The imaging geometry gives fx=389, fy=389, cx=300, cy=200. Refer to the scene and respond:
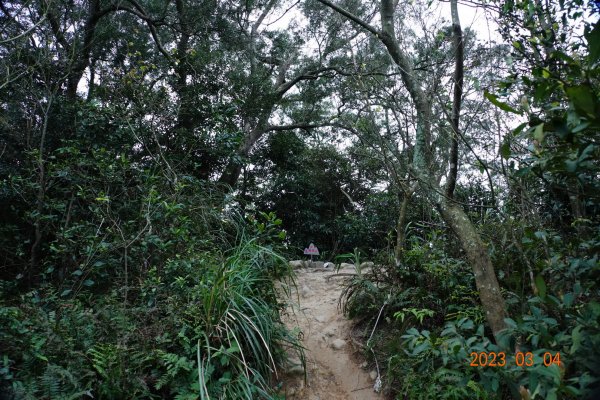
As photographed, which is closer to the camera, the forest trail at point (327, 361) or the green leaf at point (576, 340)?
the green leaf at point (576, 340)

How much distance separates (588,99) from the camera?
107 centimetres

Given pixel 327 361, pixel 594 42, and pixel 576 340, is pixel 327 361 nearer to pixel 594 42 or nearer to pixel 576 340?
pixel 576 340

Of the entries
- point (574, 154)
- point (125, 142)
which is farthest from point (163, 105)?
point (574, 154)

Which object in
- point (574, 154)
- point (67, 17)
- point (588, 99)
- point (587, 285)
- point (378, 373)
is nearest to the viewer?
point (588, 99)

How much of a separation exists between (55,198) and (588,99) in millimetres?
4688

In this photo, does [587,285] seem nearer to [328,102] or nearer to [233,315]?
[233,315]

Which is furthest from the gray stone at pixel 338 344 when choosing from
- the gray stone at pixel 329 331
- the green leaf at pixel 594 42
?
the green leaf at pixel 594 42

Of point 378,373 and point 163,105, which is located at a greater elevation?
point 163,105

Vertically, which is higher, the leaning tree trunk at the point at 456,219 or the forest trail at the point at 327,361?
the leaning tree trunk at the point at 456,219

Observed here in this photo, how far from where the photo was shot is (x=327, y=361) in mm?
3482
